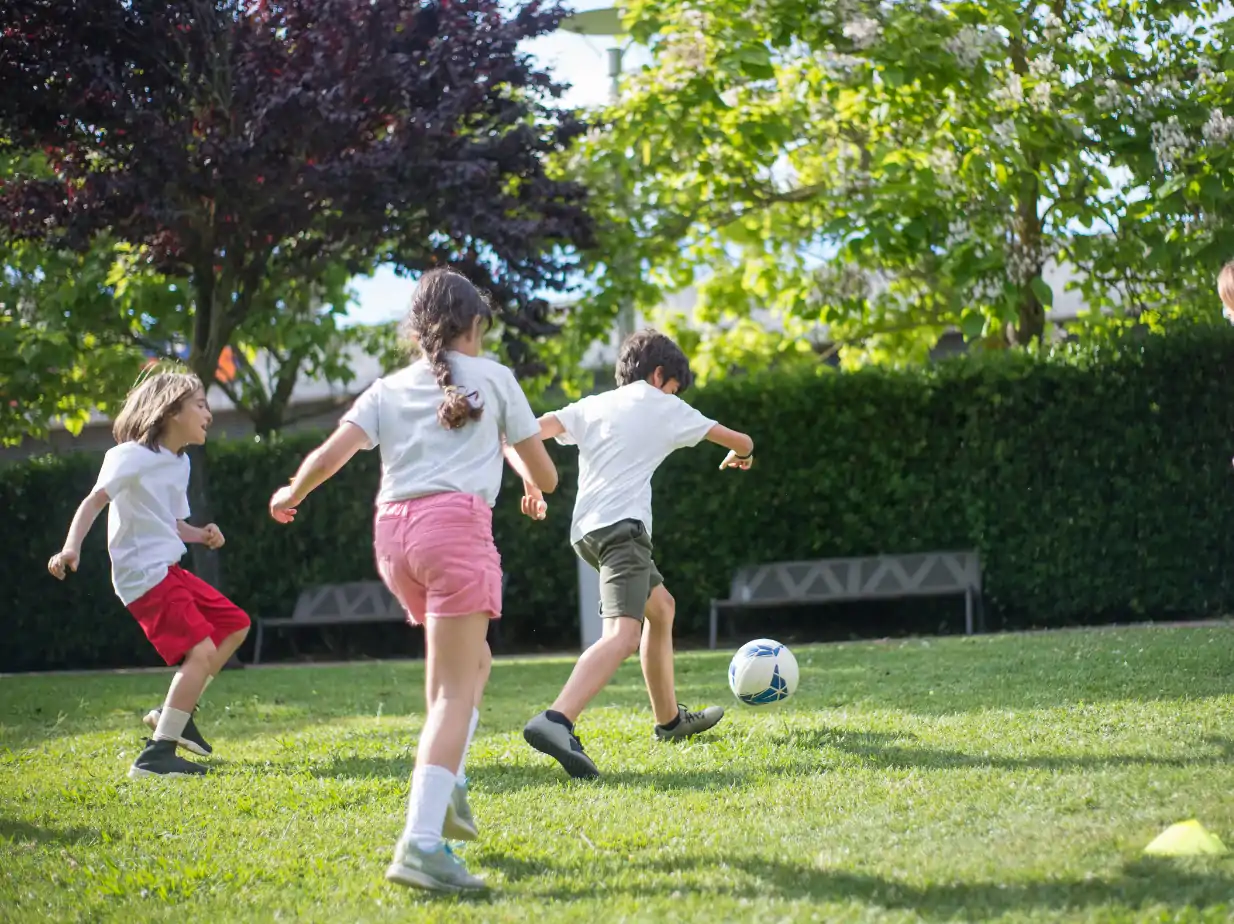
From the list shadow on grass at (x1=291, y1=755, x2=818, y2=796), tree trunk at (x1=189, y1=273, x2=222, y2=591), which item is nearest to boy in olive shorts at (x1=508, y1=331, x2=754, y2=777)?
shadow on grass at (x1=291, y1=755, x2=818, y2=796)

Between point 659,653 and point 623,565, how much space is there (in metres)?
0.58

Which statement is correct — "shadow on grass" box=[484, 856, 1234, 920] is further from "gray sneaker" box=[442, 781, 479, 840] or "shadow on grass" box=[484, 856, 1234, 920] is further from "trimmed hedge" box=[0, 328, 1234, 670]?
"trimmed hedge" box=[0, 328, 1234, 670]

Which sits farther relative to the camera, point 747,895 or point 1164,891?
point 747,895

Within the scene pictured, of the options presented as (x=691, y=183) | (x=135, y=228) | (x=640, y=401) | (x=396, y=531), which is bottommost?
(x=396, y=531)

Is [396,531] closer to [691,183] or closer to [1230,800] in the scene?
[1230,800]

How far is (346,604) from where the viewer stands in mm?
14141

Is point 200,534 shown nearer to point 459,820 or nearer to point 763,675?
point 763,675

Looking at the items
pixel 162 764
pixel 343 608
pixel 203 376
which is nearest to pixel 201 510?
pixel 203 376

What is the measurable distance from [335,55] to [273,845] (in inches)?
344

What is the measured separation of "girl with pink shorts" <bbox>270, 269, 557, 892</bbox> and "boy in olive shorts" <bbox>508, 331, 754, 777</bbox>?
1467 millimetres

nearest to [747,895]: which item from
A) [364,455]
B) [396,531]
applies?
[396,531]

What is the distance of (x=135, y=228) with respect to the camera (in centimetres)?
1152

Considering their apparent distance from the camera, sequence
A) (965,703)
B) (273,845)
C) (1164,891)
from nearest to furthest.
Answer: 1. (1164,891)
2. (273,845)
3. (965,703)

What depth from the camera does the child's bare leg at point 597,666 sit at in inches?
208
